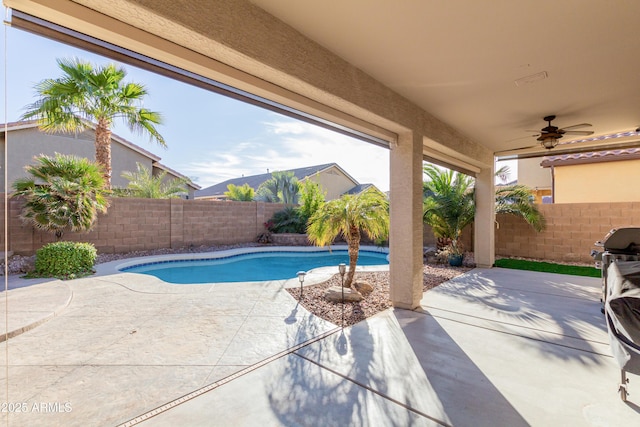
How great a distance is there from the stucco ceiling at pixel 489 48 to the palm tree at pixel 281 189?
15.0m

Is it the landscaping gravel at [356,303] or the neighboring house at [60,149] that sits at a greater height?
the neighboring house at [60,149]

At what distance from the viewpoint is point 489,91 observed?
177 inches

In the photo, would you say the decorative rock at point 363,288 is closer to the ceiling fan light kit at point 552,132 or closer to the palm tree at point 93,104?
the ceiling fan light kit at point 552,132

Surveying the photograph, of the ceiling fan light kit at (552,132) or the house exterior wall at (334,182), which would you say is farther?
the house exterior wall at (334,182)

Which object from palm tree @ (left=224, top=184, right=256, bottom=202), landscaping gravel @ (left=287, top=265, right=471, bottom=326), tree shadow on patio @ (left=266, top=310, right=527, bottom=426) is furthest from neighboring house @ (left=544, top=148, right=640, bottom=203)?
palm tree @ (left=224, top=184, right=256, bottom=202)

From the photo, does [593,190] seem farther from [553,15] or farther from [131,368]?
[131,368]

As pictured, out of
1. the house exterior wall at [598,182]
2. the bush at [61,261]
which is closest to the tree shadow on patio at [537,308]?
the house exterior wall at [598,182]

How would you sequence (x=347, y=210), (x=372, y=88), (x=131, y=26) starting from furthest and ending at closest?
(x=347, y=210) → (x=372, y=88) → (x=131, y=26)

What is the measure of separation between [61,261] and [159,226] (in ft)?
14.8

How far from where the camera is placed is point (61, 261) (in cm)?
708

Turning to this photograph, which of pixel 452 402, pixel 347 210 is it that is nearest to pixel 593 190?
pixel 347 210

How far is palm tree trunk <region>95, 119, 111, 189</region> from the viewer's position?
10.2m

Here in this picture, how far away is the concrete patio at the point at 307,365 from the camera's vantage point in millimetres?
2449

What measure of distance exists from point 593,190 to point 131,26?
51.7 feet
